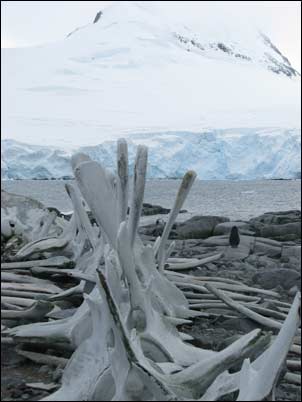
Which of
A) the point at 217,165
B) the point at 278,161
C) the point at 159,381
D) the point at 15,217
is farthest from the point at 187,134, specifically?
the point at 159,381

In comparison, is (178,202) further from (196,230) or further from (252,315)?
(196,230)

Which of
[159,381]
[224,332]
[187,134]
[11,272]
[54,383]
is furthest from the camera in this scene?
[187,134]

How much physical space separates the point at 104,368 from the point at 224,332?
112 centimetres

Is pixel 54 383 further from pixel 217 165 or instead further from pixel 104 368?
pixel 217 165

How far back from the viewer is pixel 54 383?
1.94 metres

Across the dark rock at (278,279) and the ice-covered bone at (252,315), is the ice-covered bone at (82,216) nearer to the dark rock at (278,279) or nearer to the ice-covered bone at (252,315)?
the ice-covered bone at (252,315)

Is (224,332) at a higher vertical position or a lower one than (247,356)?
lower

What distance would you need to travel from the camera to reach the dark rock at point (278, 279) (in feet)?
13.2

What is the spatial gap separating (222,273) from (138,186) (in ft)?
8.24

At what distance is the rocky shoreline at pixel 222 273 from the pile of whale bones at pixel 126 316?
0.18 feet

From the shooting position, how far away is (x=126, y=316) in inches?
77.9

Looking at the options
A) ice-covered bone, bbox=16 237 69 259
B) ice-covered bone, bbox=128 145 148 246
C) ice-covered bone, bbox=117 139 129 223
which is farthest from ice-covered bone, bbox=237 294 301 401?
ice-covered bone, bbox=16 237 69 259

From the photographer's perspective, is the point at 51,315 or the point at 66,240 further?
the point at 66,240

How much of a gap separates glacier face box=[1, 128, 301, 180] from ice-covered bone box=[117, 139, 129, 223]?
31.2m
